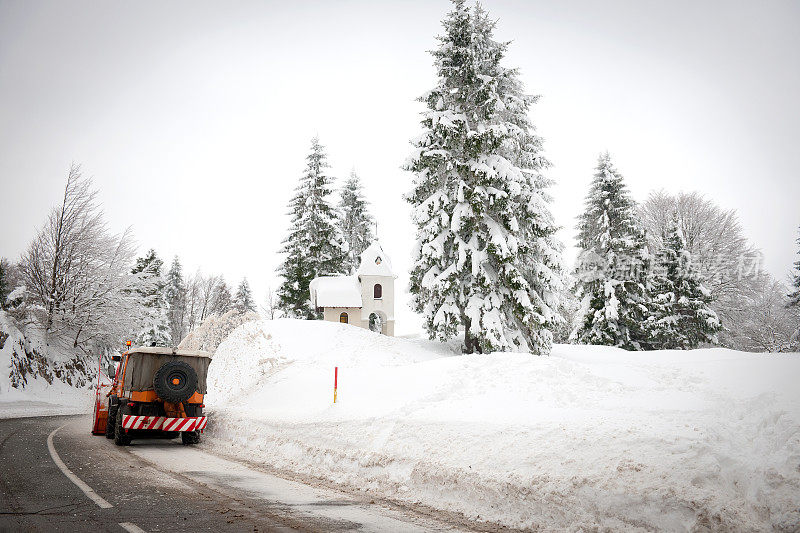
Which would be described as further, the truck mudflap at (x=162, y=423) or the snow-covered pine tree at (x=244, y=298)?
the snow-covered pine tree at (x=244, y=298)

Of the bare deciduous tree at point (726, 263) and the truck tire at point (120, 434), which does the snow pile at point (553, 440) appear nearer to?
the truck tire at point (120, 434)

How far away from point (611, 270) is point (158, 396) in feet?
89.4

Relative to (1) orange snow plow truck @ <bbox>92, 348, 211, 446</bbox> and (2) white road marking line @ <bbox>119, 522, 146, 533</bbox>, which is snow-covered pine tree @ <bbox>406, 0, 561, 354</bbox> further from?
(2) white road marking line @ <bbox>119, 522, 146, 533</bbox>

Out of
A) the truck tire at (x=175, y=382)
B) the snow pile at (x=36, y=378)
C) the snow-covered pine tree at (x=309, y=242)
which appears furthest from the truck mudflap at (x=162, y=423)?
the snow-covered pine tree at (x=309, y=242)

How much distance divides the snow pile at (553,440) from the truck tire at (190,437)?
427 millimetres

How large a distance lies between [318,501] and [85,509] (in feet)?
9.33

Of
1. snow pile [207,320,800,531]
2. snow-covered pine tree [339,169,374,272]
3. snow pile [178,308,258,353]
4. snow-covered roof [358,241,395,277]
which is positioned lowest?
snow pile [207,320,800,531]

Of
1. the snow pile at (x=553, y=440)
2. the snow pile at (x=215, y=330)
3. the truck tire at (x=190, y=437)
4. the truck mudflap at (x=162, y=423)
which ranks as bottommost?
the truck tire at (x=190, y=437)

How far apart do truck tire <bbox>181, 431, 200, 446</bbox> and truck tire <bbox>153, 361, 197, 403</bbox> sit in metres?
1.14

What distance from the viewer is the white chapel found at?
38406 mm

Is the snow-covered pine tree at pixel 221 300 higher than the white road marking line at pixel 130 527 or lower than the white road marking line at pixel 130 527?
higher

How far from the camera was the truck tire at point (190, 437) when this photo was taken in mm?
12805

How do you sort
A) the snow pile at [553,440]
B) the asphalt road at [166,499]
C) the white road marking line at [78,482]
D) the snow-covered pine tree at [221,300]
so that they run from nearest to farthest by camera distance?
the snow pile at [553,440], the asphalt road at [166,499], the white road marking line at [78,482], the snow-covered pine tree at [221,300]

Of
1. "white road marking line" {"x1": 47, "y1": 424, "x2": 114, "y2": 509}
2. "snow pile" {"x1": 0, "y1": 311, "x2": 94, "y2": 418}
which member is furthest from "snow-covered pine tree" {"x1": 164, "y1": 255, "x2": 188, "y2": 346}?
"white road marking line" {"x1": 47, "y1": 424, "x2": 114, "y2": 509}
